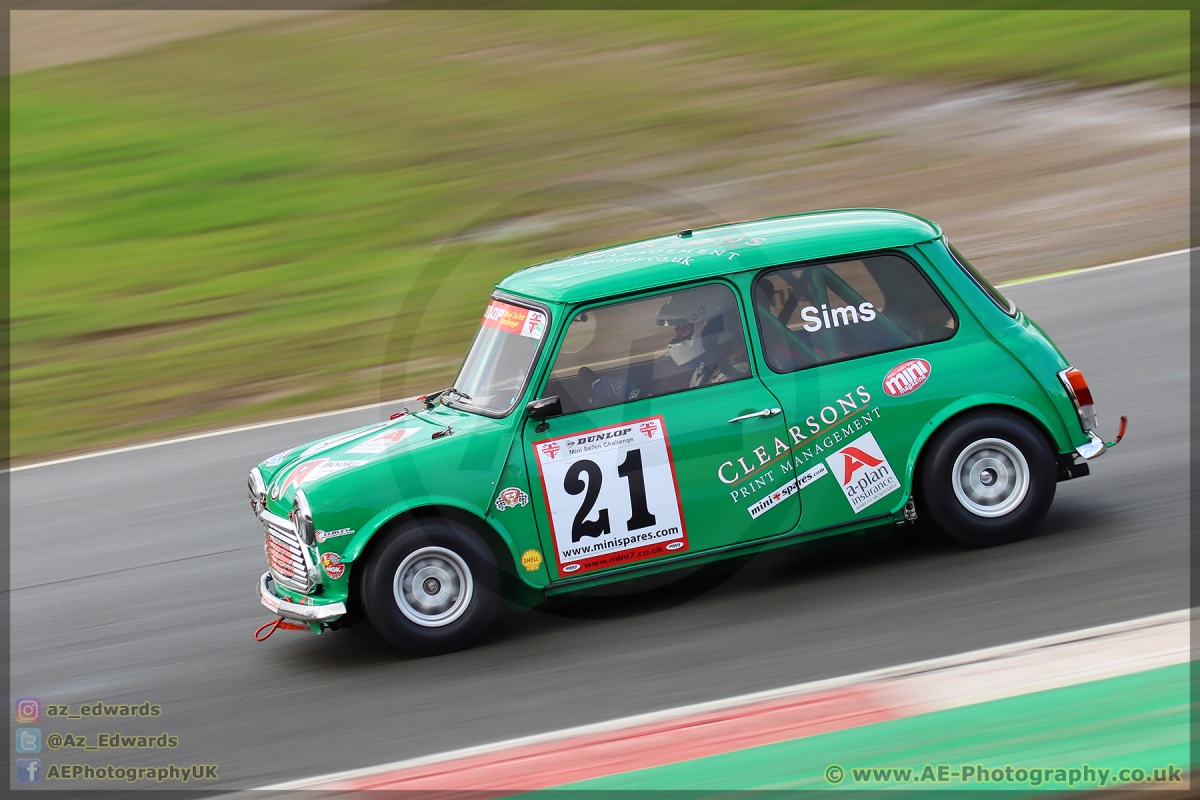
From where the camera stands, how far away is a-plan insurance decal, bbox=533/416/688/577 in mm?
5895

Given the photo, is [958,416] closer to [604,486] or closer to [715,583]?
[715,583]

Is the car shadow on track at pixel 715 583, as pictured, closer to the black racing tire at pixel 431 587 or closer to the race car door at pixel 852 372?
the black racing tire at pixel 431 587

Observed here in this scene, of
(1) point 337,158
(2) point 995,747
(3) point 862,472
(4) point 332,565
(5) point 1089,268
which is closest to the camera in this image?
(2) point 995,747

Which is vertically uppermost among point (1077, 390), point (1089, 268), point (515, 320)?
point (1089, 268)

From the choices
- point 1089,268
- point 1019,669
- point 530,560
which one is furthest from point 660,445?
point 1089,268

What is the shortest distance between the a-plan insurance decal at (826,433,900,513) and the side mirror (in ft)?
4.59

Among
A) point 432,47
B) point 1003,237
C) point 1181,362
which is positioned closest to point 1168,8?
point 1003,237

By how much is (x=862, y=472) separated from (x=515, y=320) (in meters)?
1.99

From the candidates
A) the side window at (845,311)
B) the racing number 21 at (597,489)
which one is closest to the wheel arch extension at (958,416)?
the side window at (845,311)

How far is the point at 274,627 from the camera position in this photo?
6.39 m

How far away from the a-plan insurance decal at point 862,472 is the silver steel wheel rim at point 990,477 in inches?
14.5

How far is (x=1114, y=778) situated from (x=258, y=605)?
513 cm

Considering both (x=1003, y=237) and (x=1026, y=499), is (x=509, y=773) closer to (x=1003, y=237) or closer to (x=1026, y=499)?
(x=1026, y=499)

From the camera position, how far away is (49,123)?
20.4 meters
